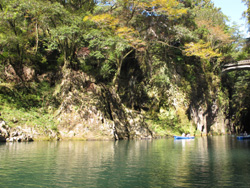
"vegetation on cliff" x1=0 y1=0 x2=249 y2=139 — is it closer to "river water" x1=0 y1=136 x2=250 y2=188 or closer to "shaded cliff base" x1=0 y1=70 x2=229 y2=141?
"shaded cliff base" x1=0 y1=70 x2=229 y2=141

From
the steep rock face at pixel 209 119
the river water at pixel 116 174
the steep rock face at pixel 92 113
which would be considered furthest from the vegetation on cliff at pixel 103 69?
the river water at pixel 116 174

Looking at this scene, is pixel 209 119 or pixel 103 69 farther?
pixel 209 119

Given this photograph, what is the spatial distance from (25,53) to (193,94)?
2597cm

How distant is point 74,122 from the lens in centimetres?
2472

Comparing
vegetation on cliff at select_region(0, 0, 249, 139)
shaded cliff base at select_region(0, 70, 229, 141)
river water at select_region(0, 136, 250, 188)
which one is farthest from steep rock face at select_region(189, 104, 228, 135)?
river water at select_region(0, 136, 250, 188)

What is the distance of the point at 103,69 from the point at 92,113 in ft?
27.2

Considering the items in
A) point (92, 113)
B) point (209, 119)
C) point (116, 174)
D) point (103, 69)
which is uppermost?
point (103, 69)

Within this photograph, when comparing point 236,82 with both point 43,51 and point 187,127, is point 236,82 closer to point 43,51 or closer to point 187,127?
point 187,127

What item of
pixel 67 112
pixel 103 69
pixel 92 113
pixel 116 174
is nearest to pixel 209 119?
pixel 103 69

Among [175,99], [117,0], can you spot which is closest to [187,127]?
[175,99]

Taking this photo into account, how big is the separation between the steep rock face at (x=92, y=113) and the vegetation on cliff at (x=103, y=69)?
10 cm

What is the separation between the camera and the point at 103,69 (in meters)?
31.9

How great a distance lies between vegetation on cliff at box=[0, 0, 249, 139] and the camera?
25.0 meters

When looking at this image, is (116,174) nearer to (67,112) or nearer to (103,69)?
(67,112)
